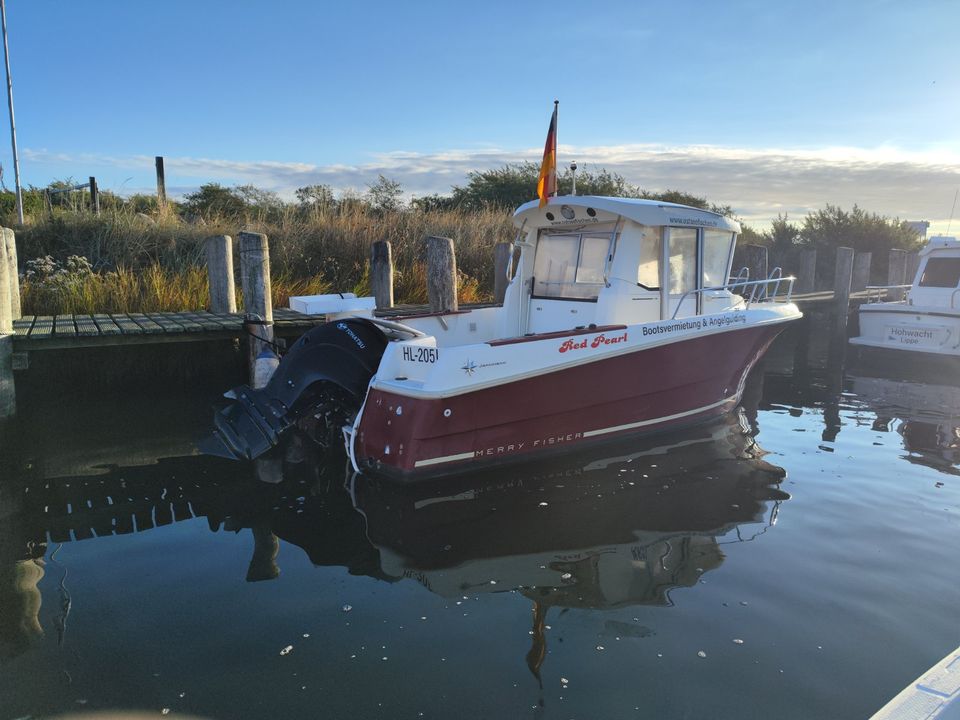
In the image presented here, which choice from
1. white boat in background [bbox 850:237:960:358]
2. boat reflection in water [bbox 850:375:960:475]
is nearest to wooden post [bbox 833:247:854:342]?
white boat in background [bbox 850:237:960:358]

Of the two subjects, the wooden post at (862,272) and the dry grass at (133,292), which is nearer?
the dry grass at (133,292)

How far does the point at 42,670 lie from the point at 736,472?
5497mm

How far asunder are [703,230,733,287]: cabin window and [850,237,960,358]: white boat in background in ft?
21.3

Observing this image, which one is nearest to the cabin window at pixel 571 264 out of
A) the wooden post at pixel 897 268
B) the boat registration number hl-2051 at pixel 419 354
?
the boat registration number hl-2051 at pixel 419 354

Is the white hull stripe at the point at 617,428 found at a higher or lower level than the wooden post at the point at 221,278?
lower

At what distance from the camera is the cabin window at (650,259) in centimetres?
736

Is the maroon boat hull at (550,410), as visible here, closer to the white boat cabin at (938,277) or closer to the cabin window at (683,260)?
the cabin window at (683,260)

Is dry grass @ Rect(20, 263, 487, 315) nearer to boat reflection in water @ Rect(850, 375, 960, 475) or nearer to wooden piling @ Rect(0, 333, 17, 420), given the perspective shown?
wooden piling @ Rect(0, 333, 17, 420)

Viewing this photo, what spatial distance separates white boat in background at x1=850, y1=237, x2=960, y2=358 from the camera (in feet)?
40.2

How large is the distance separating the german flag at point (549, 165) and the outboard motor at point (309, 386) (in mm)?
2523

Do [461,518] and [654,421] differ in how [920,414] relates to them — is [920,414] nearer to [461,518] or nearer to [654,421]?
[654,421]

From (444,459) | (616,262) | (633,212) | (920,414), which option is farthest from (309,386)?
(920,414)

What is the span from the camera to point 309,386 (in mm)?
6027

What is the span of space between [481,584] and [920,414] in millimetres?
7549
